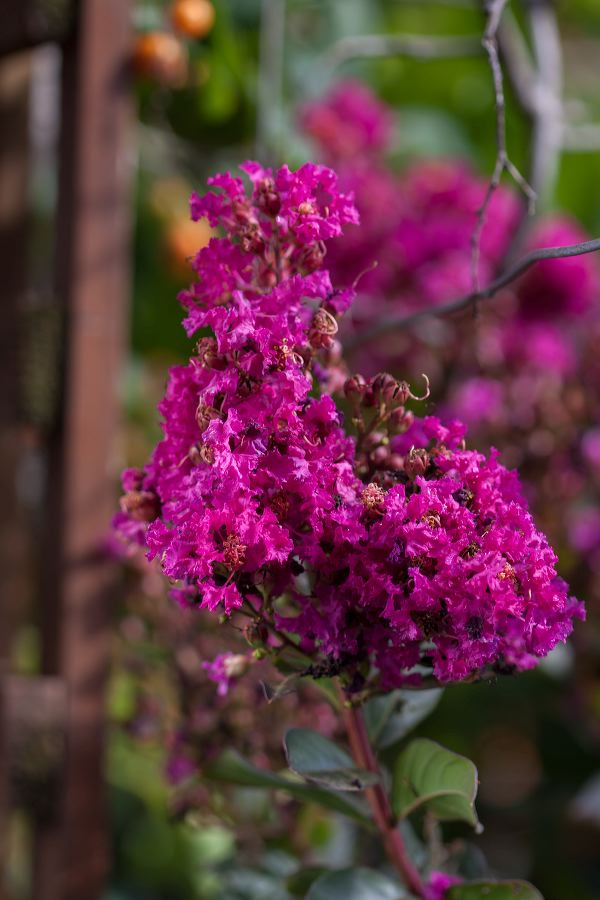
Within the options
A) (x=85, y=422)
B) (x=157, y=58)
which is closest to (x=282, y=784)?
(x=85, y=422)

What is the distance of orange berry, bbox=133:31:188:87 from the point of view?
3.08ft

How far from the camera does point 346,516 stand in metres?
0.41

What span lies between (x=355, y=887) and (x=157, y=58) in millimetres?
742

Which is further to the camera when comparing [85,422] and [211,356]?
[85,422]

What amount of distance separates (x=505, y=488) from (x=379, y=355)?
77 centimetres

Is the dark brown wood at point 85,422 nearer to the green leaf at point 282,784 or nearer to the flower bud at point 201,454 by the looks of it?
the green leaf at point 282,784

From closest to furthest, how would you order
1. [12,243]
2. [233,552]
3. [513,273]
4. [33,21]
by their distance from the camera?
[233,552]
[513,273]
[33,21]
[12,243]

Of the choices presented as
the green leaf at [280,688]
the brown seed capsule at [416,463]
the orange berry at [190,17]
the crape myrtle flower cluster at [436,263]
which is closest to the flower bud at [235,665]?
the green leaf at [280,688]

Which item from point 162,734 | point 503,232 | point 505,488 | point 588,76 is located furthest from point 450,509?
point 588,76

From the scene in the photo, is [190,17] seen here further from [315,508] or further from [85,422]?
[315,508]

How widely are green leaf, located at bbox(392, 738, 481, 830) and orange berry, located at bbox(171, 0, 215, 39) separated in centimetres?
79

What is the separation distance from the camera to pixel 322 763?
492 millimetres

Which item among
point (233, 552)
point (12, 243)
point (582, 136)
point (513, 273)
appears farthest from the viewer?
point (582, 136)

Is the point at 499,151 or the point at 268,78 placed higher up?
the point at 268,78
